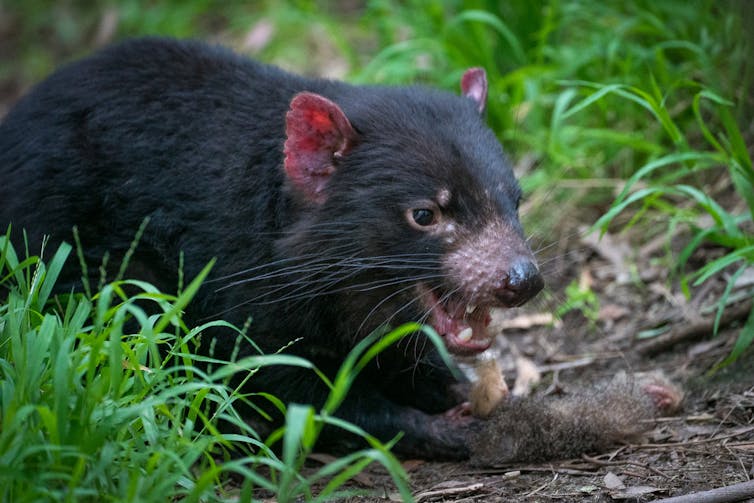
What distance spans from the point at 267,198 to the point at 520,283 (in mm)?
1043

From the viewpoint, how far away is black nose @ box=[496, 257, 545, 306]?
3.28 metres

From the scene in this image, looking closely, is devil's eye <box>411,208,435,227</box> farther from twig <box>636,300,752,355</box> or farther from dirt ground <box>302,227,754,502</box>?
twig <box>636,300,752,355</box>

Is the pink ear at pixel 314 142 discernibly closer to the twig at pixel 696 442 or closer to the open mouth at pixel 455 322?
the open mouth at pixel 455 322

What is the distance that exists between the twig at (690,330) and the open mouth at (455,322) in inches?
49.8

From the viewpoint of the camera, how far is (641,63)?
18.1 feet

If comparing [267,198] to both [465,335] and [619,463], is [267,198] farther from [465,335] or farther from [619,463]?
[619,463]

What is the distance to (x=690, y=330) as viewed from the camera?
441 cm

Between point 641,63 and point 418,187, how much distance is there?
2601mm

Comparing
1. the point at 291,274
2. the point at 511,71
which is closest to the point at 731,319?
the point at 291,274

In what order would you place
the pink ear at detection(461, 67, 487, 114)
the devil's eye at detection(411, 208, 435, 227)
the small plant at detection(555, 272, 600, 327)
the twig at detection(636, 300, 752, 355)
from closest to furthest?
the devil's eye at detection(411, 208, 435, 227) → the pink ear at detection(461, 67, 487, 114) → the twig at detection(636, 300, 752, 355) → the small plant at detection(555, 272, 600, 327)

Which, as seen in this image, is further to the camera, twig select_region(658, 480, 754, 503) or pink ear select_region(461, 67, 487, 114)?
pink ear select_region(461, 67, 487, 114)

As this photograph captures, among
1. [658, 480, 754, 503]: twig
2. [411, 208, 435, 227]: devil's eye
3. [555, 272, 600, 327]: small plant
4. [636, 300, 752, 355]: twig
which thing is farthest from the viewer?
[555, 272, 600, 327]: small plant

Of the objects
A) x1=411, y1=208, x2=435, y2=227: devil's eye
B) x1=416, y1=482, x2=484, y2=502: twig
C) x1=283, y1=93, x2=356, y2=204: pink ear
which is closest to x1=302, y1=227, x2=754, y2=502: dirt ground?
x1=416, y1=482, x2=484, y2=502: twig

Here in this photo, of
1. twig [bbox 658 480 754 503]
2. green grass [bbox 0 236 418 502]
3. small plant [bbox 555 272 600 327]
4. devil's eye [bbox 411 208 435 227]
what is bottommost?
small plant [bbox 555 272 600 327]
